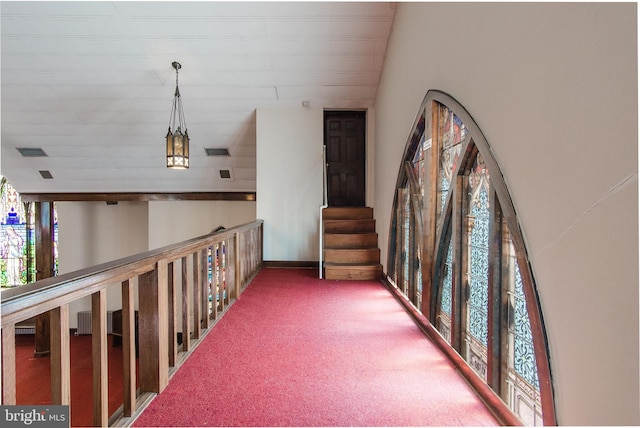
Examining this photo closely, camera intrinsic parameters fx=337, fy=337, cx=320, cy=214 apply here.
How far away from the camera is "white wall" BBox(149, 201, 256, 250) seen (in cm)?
707

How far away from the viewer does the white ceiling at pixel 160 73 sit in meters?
3.87

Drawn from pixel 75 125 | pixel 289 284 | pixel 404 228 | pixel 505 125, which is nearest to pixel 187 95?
pixel 75 125

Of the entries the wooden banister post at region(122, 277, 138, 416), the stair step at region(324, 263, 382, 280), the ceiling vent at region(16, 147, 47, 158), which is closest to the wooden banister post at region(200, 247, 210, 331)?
the wooden banister post at region(122, 277, 138, 416)

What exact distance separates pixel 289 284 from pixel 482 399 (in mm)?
2706

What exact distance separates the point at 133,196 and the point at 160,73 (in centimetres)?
308

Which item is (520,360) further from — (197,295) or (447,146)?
(197,295)

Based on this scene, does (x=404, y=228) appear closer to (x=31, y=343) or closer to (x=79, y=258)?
(x=79, y=258)

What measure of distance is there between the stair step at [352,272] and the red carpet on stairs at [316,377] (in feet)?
3.98

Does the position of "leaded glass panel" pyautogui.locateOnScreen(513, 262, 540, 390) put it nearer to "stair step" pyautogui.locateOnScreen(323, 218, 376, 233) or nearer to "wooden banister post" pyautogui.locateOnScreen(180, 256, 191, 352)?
"wooden banister post" pyautogui.locateOnScreen(180, 256, 191, 352)

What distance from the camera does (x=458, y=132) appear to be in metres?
2.39

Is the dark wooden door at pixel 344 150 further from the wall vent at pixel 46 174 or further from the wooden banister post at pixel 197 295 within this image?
the wall vent at pixel 46 174

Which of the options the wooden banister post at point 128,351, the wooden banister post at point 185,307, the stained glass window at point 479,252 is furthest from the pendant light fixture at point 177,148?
the stained glass window at point 479,252

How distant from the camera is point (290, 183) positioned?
5434mm

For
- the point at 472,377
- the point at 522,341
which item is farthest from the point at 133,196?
the point at 522,341
